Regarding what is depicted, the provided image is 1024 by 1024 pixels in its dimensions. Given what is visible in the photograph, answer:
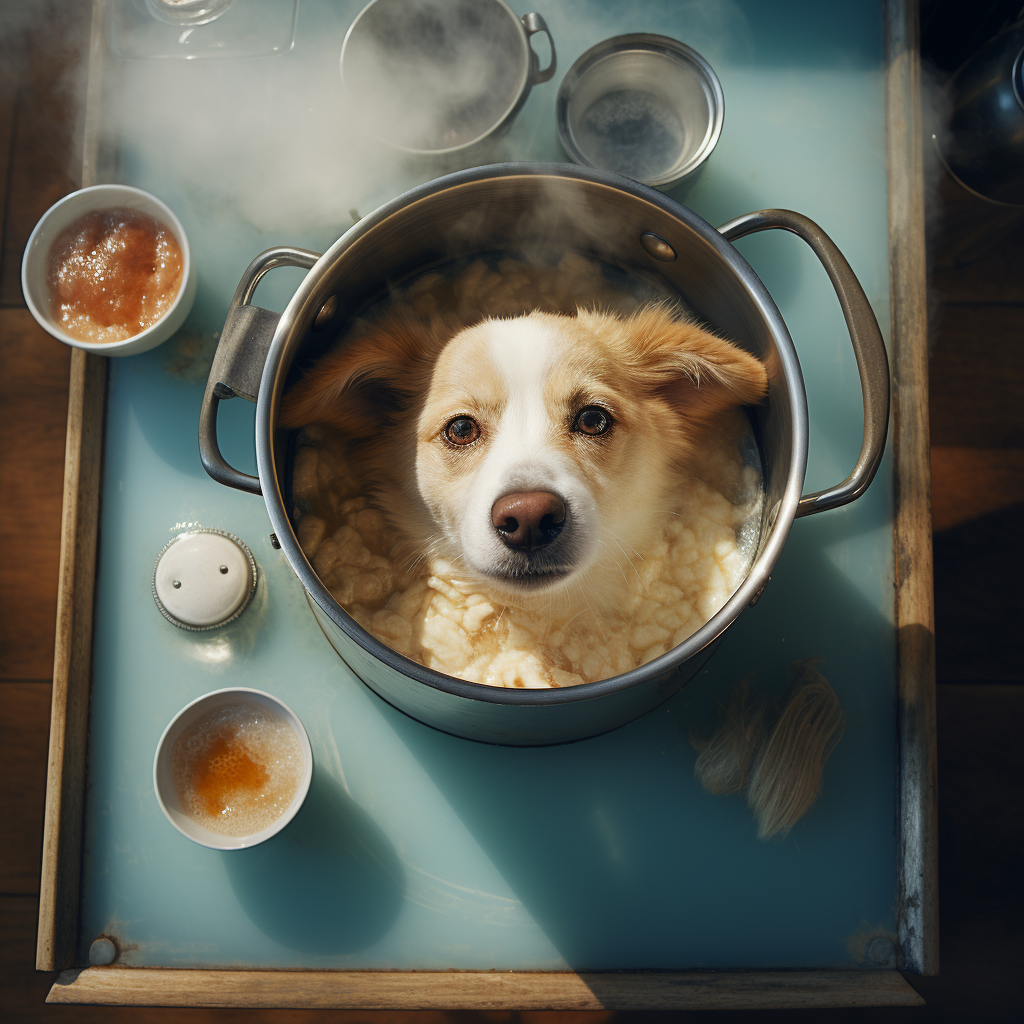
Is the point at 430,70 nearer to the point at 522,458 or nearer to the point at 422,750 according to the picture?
the point at 522,458

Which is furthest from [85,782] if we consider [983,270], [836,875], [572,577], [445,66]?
[983,270]

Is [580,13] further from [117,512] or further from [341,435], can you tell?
[117,512]

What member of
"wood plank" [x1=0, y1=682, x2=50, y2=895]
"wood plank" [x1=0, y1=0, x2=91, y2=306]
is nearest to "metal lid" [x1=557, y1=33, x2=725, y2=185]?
"wood plank" [x1=0, y1=0, x2=91, y2=306]

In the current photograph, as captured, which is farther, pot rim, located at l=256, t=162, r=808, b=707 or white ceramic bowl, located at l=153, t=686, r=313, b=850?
→ white ceramic bowl, located at l=153, t=686, r=313, b=850

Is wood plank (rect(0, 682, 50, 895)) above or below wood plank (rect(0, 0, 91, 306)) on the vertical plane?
below

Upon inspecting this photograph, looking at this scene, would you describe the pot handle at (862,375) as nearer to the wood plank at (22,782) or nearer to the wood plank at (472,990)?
the wood plank at (472,990)

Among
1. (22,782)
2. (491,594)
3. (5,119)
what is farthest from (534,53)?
(22,782)

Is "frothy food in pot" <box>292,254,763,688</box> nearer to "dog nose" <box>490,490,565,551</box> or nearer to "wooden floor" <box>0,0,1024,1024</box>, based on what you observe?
"dog nose" <box>490,490,565,551</box>
